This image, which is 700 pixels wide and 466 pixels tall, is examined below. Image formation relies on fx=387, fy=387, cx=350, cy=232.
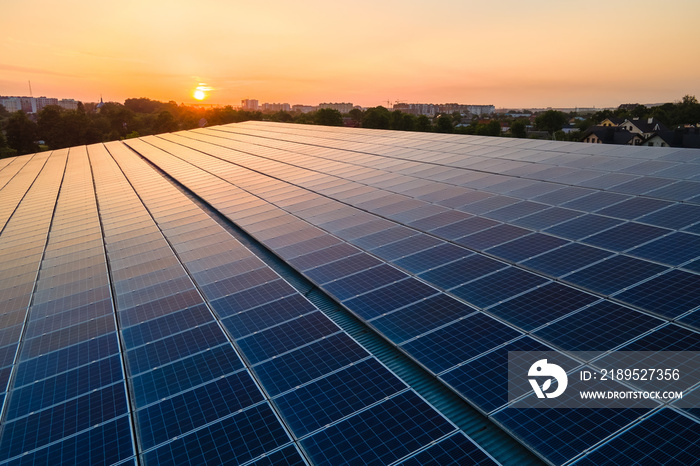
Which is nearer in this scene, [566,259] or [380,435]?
[380,435]

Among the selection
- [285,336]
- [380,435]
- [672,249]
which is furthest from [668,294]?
[285,336]

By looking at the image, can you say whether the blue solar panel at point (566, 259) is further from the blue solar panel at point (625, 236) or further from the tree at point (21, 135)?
the tree at point (21, 135)

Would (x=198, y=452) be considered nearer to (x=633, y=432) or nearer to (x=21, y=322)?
(x=633, y=432)

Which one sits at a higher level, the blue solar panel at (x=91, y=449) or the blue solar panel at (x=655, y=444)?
the blue solar panel at (x=655, y=444)

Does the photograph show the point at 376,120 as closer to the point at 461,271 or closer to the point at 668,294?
the point at 461,271

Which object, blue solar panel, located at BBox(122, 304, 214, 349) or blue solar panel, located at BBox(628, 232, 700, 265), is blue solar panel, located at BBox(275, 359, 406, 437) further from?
blue solar panel, located at BBox(628, 232, 700, 265)

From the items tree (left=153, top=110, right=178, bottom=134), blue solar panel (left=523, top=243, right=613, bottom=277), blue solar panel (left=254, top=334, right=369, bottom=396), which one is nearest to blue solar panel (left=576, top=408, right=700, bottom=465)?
blue solar panel (left=254, top=334, right=369, bottom=396)

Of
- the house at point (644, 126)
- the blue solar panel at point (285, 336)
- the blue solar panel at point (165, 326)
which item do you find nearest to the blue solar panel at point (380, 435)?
the blue solar panel at point (285, 336)
